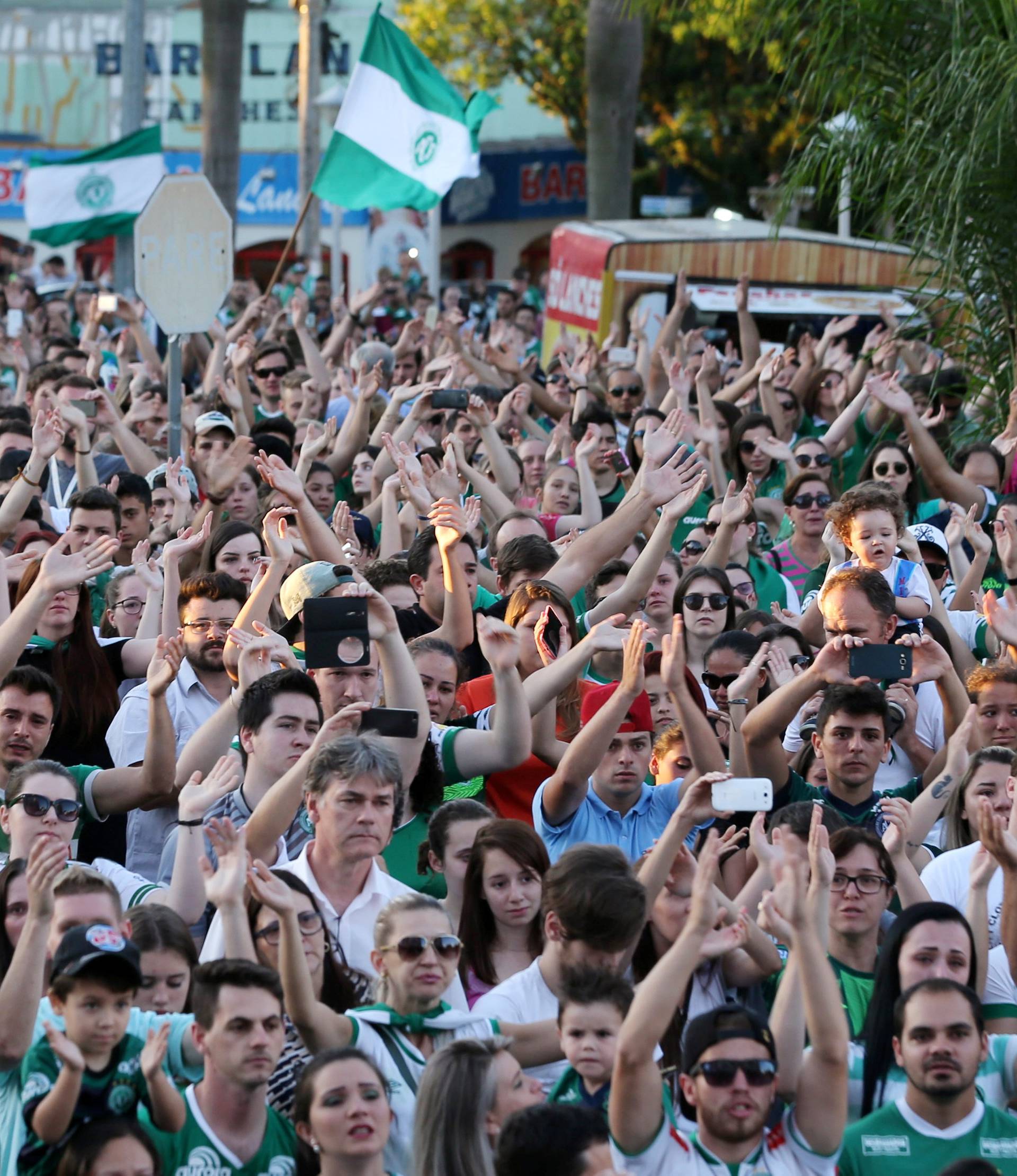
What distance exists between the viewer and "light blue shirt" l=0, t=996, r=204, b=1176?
4043 millimetres

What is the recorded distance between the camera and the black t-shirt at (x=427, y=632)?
6.76 meters

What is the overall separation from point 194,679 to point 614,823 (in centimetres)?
138

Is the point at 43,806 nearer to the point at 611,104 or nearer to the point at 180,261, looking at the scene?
the point at 180,261

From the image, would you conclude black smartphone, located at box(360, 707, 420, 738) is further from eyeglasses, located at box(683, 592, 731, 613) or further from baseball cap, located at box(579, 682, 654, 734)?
eyeglasses, located at box(683, 592, 731, 613)

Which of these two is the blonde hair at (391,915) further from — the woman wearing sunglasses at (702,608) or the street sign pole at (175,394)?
the street sign pole at (175,394)

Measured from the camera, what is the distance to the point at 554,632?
20.5 ft

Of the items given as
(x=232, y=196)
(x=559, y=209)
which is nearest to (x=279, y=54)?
(x=559, y=209)

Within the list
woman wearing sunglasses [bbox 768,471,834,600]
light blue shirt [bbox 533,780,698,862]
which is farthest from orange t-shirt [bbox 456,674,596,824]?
woman wearing sunglasses [bbox 768,471,834,600]

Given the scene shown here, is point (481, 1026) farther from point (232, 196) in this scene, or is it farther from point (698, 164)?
point (698, 164)

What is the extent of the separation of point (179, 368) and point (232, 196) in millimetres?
11511

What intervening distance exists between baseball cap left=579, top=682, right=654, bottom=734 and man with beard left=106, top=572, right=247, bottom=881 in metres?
1.11

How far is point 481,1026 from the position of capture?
14.4 feet

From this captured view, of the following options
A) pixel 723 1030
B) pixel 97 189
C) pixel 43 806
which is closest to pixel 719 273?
pixel 97 189

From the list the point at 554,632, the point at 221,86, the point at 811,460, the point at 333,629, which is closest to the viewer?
the point at 333,629
